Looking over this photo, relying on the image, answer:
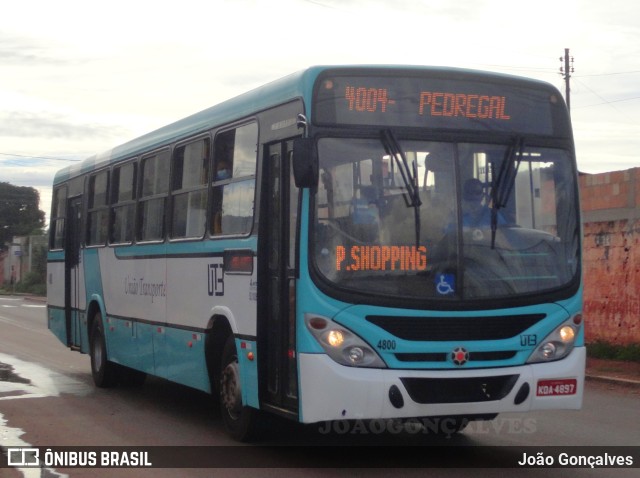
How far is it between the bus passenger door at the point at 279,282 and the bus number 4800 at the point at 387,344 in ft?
2.40

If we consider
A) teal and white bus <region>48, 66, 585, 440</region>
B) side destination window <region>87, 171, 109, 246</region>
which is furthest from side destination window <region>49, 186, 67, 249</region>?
teal and white bus <region>48, 66, 585, 440</region>

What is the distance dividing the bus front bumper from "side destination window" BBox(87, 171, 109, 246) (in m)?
6.86

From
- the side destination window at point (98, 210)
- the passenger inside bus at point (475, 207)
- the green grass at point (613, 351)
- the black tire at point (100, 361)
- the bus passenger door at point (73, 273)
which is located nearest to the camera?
the passenger inside bus at point (475, 207)

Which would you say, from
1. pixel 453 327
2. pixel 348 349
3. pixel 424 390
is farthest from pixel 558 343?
pixel 348 349

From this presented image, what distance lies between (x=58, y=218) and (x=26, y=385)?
3.34m

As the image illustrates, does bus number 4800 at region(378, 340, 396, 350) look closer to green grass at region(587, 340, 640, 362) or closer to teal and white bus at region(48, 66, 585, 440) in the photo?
teal and white bus at region(48, 66, 585, 440)

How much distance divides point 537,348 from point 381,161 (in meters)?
1.88

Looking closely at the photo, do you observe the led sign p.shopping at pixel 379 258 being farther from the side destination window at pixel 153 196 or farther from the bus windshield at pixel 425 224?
the side destination window at pixel 153 196

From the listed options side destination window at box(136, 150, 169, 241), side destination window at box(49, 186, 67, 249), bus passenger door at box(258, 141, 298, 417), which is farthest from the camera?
side destination window at box(49, 186, 67, 249)

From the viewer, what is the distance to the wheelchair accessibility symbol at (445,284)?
27.2 ft

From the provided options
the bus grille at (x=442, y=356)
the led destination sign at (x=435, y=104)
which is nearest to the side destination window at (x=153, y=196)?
the led destination sign at (x=435, y=104)

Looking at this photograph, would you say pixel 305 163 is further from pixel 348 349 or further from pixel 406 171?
pixel 348 349

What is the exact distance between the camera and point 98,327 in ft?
48.8

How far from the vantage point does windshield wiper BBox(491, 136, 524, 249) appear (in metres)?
8.55
